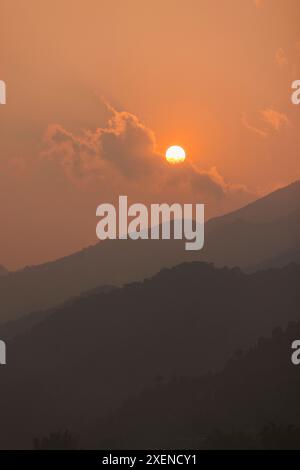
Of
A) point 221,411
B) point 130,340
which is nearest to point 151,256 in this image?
point 130,340

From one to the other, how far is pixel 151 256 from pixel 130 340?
0.62 meters

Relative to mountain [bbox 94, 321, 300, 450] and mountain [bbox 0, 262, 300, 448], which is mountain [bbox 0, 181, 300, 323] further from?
mountain [bbox 94, 321, 300, 450]

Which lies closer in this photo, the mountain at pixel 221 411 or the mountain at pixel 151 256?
the mountain at pixel 221 411

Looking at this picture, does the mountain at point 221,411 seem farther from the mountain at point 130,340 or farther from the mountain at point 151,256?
the mountain at point 151,256

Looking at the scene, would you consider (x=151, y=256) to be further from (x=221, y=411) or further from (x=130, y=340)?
(x=221, y=411)

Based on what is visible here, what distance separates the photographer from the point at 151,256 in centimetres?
409

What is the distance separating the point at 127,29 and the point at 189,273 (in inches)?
73.1

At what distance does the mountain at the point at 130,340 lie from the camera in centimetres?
399

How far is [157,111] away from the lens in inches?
167

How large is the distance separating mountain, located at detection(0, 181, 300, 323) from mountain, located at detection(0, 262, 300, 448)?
9 cm

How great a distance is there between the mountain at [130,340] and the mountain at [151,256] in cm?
9

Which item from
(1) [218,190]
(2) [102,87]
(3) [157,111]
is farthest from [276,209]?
(2) [102,87]

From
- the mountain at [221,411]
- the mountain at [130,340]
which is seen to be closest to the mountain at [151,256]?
the mountain at [130,340]
